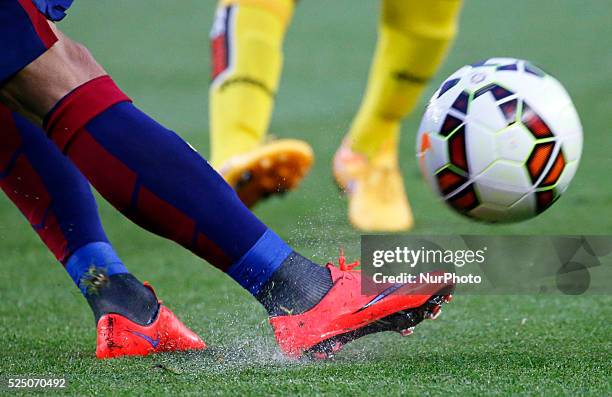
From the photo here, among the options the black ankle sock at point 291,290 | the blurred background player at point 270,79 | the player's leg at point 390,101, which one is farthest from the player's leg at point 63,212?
the player's leg at point 390,101

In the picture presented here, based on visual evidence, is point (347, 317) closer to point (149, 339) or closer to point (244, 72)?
point (149, 339)

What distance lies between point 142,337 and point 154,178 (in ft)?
1.25

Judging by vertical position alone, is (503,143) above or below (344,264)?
above

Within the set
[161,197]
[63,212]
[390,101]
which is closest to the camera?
[161,197]

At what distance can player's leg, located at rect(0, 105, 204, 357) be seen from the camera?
2.23 m

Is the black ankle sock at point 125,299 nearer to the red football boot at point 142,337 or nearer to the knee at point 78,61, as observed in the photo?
the red football boot at point 142,337

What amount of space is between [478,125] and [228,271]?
23.0 inches

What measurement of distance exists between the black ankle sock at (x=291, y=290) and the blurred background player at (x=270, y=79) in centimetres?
124

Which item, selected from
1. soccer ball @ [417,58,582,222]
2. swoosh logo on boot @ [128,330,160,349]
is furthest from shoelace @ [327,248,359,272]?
swoosh logo on boot @ [128,330,160,349]

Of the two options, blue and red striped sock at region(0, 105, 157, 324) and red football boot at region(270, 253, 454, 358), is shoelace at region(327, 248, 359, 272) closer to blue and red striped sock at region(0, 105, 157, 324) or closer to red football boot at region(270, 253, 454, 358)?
red football boot at region(270, 253, 454, 358)

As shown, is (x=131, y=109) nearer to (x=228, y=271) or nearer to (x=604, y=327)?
(x=228, y=271)

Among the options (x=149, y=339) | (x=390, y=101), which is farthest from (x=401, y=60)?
(x=149, y=339)

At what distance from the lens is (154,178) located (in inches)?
76.5

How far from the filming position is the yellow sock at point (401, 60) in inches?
145
